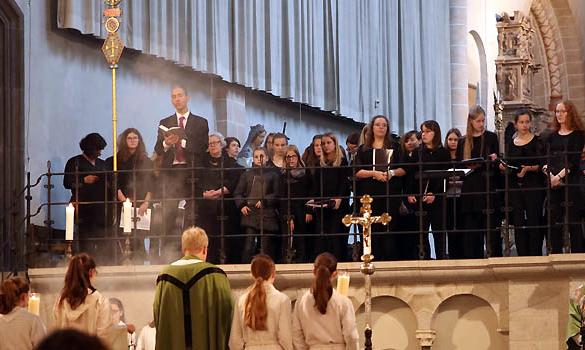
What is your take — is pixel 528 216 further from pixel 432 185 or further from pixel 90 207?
pixel 90 207

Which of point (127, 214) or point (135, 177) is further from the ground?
point (135, 177)

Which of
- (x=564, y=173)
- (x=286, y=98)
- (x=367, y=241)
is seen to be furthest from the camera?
(x=286, y=98)

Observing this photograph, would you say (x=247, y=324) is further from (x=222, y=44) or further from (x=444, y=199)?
(x=222, y=44)

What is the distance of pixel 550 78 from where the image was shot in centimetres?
3553

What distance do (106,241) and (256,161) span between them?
1666 millimetres

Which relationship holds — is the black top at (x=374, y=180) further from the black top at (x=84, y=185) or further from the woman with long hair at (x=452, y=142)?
the black top at (x=84, y=185)

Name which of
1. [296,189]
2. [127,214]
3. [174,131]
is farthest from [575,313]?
[174,131]

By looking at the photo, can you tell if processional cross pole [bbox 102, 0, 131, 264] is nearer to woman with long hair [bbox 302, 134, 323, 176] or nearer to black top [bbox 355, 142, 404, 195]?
woman with long hair [bbox 302, 134, 323, 176]

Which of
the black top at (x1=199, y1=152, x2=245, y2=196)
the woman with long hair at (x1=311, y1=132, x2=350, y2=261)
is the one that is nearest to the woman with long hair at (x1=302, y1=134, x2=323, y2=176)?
the woman with long hair at (x1=311, y1=132, x2=350, y2=261)

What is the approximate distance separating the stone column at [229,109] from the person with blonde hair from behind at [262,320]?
1036 centimetres

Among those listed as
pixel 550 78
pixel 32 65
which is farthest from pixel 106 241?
pixel 550 78

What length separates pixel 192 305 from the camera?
10.6 meters

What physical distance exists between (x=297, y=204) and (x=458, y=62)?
16402 mm

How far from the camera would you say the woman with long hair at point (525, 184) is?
43.7ft
